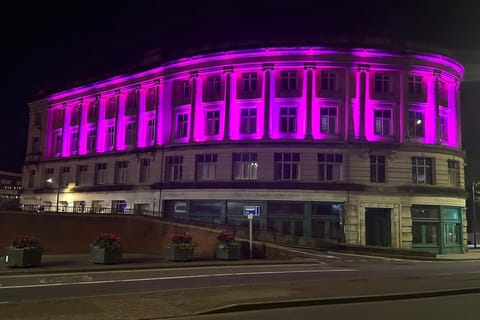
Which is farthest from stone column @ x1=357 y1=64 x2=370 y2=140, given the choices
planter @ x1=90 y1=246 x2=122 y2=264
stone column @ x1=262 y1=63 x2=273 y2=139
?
planter @ x1=90 y1=246 x2=122 y2=264

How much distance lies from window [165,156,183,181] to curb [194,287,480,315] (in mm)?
37339

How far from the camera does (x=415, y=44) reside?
48000mm

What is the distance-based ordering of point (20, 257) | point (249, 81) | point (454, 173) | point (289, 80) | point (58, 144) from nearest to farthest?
point (20, 257), point (289, 80), point (454, 173), point (249, 81), point (58, 144)

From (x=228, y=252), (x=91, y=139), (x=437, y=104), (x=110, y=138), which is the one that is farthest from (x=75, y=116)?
(x=228, y=252)

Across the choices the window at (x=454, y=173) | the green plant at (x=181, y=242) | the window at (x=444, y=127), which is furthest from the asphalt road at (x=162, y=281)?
the window at (x=444, y=127)

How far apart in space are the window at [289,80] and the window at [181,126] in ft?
36.0

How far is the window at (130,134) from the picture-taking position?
186 feet

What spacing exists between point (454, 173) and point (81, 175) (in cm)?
4231

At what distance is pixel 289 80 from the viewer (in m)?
48.4

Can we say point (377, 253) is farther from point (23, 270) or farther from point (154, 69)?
point (154, 69)

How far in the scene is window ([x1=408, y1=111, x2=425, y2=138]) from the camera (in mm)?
47844

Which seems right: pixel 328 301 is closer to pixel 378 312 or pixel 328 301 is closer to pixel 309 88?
pixel 378 312

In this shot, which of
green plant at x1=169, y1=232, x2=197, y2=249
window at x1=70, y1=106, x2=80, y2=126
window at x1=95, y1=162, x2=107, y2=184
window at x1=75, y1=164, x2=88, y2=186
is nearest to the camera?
green plant at x1=169, y1=232, x2=197, y2=249

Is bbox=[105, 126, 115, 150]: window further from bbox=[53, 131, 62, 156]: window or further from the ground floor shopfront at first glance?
the ground floor shopfront
